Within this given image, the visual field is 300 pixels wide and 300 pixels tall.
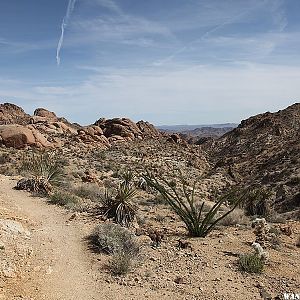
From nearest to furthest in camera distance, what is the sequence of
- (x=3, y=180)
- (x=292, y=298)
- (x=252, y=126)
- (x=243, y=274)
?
(x=292, y=298), (x=243, y=274), (x=3, y=180), (x=252, y=126)

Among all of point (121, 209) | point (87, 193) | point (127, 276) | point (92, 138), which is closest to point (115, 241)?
point (127, 276)

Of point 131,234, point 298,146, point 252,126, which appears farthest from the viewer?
point 252,126

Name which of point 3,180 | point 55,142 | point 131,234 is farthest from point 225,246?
Answer: point 55,142

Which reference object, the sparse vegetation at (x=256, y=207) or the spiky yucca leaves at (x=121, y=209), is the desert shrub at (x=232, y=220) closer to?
the sparse vegetation at (x=256, y=207)

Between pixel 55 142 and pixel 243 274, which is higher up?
pixel 55 142

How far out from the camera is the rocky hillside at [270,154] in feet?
83.5

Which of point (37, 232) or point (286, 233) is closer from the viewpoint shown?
point (37, 232)

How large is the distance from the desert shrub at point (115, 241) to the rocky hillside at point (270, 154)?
14028mm

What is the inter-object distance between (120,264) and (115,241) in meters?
1.04

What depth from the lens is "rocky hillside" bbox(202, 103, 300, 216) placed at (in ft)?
83.5

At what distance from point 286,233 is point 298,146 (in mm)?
29267

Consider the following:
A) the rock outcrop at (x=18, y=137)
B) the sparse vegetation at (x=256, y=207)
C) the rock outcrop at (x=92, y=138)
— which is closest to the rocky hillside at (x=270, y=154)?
the sparse vegetation at (x=256, y=207)

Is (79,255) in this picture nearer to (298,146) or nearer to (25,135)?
(25,135)

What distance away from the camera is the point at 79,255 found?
775cm
